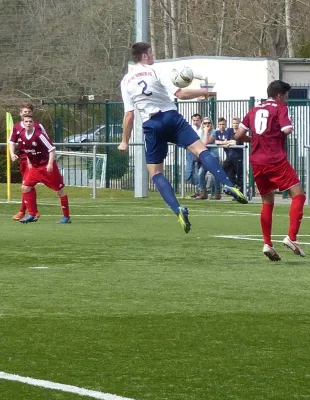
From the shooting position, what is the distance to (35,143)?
58.0 feet

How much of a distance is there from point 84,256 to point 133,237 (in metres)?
2.64

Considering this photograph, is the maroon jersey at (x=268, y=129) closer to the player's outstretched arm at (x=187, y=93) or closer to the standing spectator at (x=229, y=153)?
the player's outstretched arm at (x=187, y=93)

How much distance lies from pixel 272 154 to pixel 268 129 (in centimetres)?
25

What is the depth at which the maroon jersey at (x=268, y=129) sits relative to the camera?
11961mm

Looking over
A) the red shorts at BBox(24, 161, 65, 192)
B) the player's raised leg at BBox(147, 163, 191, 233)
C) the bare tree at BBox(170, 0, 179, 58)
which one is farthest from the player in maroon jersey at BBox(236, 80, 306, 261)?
the bare tree at BBox(170, 0, 179, 58)

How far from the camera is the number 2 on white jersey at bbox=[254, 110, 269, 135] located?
12.0m

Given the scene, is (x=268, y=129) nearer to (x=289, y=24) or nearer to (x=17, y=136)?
(x=17, y=136)

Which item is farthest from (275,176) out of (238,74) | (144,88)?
(238,74)

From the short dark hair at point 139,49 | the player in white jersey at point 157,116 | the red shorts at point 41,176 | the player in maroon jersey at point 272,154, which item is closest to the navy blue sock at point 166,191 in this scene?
the player in white jersey at point 157,116

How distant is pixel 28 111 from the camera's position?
17.5m

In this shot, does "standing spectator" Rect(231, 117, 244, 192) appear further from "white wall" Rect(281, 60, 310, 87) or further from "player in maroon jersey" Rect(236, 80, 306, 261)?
"player in maroon jersey" Rect(236, 80, 306, 261)

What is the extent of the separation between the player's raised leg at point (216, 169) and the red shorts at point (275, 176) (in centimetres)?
32

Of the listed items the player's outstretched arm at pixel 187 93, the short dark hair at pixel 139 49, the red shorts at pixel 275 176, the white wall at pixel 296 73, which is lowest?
the red shorts at pixel 275 176

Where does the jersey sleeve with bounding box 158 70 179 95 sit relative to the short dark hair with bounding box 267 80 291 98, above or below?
above
